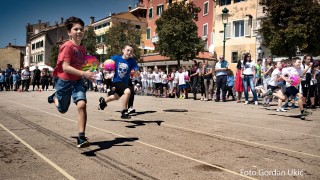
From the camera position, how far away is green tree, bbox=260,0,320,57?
26834mm

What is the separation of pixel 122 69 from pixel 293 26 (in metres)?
23.8

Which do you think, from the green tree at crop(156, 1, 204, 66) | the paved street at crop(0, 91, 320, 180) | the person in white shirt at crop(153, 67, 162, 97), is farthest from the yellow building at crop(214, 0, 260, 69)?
the paved street at crop(0, 91, 320, 180)

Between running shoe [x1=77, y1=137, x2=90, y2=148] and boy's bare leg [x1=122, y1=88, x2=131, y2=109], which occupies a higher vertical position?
boy's bare leg [x1=122, y1=88, x2=131, y2=109]

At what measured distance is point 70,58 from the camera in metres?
4.78

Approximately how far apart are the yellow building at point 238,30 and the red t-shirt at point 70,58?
101ft

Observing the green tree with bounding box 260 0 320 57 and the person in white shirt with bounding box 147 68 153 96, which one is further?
the green tree with bounding box 260 0 320 57

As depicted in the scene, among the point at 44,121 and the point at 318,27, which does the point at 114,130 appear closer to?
the point at 44,121

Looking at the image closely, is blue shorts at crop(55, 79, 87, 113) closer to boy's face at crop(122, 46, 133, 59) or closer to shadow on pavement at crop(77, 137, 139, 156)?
shadow on pavement at crop(77, 137, 139, 156)

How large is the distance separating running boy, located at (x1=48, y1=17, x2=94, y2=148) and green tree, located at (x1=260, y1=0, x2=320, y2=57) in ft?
84.1

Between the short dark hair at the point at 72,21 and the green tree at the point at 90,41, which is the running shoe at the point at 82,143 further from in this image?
the green tree at the point at 90,41

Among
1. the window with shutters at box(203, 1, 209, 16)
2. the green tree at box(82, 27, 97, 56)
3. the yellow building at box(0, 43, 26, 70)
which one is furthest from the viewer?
the yellow building at box(0, 43, 26, 70)

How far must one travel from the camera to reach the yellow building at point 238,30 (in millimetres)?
34438

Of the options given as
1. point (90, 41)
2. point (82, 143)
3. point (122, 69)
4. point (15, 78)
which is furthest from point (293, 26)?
point (90, 41)

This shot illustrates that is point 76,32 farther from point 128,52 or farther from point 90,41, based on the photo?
point 90,41
